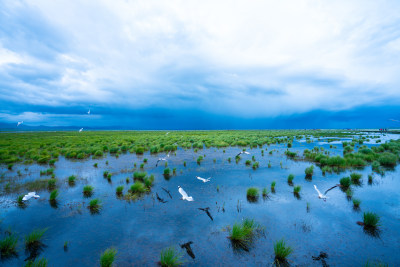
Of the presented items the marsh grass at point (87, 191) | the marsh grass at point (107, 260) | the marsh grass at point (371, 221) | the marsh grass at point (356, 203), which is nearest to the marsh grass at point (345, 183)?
the marsh grass at point (356, 203)

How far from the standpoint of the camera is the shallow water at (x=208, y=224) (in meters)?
5.93

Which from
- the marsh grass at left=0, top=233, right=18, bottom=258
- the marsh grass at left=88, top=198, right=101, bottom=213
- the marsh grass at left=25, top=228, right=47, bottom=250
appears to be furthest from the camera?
Answer: the marsh grass at left=88, top=198, right=101, bottom=213

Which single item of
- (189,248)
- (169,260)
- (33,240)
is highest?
(169,260)

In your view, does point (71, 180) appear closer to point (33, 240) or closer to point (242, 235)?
point (33, 240)

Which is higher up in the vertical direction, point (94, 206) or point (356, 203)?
point (356, 203)

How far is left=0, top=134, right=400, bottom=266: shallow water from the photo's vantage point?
5934mm

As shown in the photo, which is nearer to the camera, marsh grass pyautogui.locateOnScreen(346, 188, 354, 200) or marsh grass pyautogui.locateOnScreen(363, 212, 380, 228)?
marsh grass pyautogui.locateOnScreen(363, 212, 380, 228)

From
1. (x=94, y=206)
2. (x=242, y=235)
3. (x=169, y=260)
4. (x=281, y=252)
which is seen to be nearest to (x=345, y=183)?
(x=281, y=252)

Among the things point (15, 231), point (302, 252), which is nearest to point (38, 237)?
point (15, 231)

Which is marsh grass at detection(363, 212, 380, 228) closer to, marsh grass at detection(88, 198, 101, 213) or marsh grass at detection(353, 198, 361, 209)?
marsh grass at detection(353, 198, 361, 209)

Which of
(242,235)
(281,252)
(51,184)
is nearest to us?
(281,252)

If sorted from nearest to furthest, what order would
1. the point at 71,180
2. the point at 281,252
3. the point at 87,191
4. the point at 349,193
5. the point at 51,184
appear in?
the point at 281,252 < the point at 349,193 < the point at 87,191 < the point at 51,184 < the point at 71,180

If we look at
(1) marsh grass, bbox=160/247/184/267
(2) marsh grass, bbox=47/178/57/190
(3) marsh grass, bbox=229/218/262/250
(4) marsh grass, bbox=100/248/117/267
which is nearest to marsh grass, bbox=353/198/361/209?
(3) marsh grass, bbox=229/218/262/250

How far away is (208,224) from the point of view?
7727 mm
